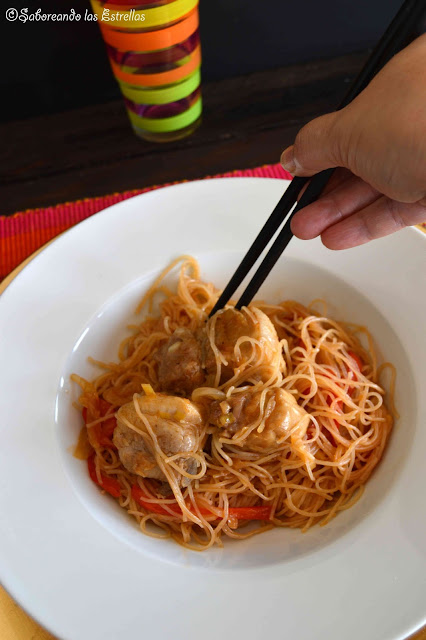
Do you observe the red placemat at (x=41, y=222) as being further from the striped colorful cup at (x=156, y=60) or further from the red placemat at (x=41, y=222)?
the striped colorful cup at (x=156, y=60)

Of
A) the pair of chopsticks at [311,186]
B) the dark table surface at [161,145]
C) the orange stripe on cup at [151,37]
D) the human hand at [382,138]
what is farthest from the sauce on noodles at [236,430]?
the orange stripe on cup at [151,37]

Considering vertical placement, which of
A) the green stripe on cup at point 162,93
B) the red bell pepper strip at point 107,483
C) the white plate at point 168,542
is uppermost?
the green stripe on cup at point 162,93

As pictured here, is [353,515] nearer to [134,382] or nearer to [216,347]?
[216,347]

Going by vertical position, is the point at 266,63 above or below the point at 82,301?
above

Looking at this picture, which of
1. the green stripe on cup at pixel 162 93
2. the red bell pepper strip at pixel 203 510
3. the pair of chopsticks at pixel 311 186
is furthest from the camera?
the green stripe on cup at pixel 162 93

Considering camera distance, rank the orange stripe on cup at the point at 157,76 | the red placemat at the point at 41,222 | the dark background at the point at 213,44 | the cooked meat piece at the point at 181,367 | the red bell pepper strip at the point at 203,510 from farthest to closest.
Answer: the dark background at the point at 213,44 → the orange stripe on cup at the point at 157,76 → the red placemat at the point at 41,222 → the cooked meat piece at the point at 181,367 → the red bell pepper strip at the point at 203,510

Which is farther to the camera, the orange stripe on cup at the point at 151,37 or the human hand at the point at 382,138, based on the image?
the orange stripe on cup at the point at 151,37

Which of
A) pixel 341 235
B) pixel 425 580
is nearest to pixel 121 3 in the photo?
pixel 341 235

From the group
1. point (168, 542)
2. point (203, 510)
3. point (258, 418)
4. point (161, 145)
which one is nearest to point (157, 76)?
point (161, 145)
